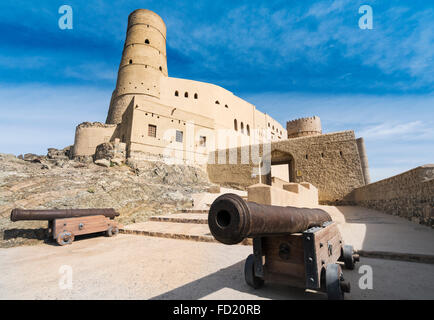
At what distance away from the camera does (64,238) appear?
18.3ft

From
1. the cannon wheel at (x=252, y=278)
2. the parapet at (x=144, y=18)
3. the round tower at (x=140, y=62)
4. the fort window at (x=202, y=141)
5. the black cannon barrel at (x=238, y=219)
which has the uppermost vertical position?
the parapet at (x=144, y=18)

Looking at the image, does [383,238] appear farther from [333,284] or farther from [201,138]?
[201,138]

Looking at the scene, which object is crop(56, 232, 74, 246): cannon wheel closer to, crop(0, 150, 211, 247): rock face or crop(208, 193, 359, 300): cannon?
crop(0, 150, 211, 247): rock face

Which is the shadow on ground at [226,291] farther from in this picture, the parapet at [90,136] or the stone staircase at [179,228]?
the parapet at [90,136]

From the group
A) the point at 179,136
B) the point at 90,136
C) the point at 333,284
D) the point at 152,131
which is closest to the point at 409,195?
the point at 333,284

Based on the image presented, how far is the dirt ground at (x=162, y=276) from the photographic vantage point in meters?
2.41

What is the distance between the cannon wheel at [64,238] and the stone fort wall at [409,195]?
885cm

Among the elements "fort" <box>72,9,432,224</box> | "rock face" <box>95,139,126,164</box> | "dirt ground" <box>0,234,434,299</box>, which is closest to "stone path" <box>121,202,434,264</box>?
"dirt ground" <box>0,234,434,299</box>

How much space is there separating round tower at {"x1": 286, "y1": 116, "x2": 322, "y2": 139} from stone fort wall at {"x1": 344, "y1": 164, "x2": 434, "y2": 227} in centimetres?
2209

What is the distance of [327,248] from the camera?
2594mm

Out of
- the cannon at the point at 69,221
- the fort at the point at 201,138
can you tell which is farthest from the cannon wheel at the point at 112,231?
the fort at the point at 201,138

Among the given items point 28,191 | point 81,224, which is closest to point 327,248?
point 81,224

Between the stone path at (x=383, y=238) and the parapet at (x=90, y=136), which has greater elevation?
the parapet at (x=90, y=136)
